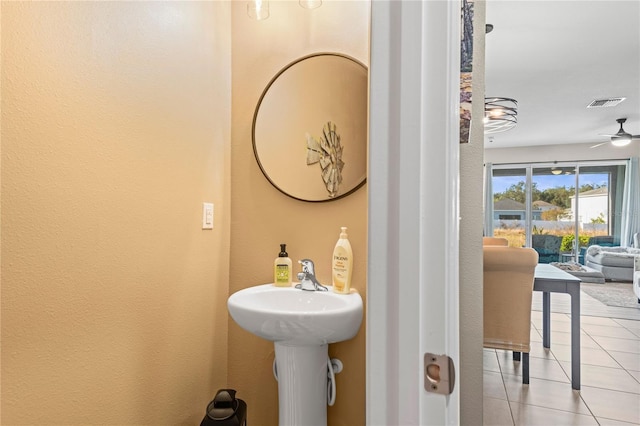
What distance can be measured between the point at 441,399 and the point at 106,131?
114 cm

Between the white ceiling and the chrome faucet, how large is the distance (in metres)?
2.24

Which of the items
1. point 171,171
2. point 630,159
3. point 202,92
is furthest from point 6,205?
point 630,159

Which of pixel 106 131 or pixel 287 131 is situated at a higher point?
pixel 287 131

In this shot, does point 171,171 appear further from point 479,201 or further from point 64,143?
point 479,201

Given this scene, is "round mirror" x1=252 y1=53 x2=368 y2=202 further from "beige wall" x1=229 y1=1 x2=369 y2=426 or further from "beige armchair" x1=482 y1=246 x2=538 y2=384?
"beige armchair" x1=482 y1=246 x2=538 y2=384

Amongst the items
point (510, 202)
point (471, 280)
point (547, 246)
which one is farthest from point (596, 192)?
point (471, 280)

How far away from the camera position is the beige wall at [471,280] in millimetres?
1314

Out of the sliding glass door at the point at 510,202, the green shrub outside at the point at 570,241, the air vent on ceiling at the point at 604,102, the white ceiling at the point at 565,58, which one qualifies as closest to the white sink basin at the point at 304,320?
the white ceiling at the point at 565,58

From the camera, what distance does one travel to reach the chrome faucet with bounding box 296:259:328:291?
1483 mm

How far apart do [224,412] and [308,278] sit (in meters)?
0.58

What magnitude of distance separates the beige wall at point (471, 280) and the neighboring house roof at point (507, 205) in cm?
721

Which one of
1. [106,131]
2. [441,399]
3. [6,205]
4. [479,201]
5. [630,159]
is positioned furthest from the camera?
[630,159]

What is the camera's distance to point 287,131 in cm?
168

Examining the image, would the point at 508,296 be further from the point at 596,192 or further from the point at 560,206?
the point at 596,192
